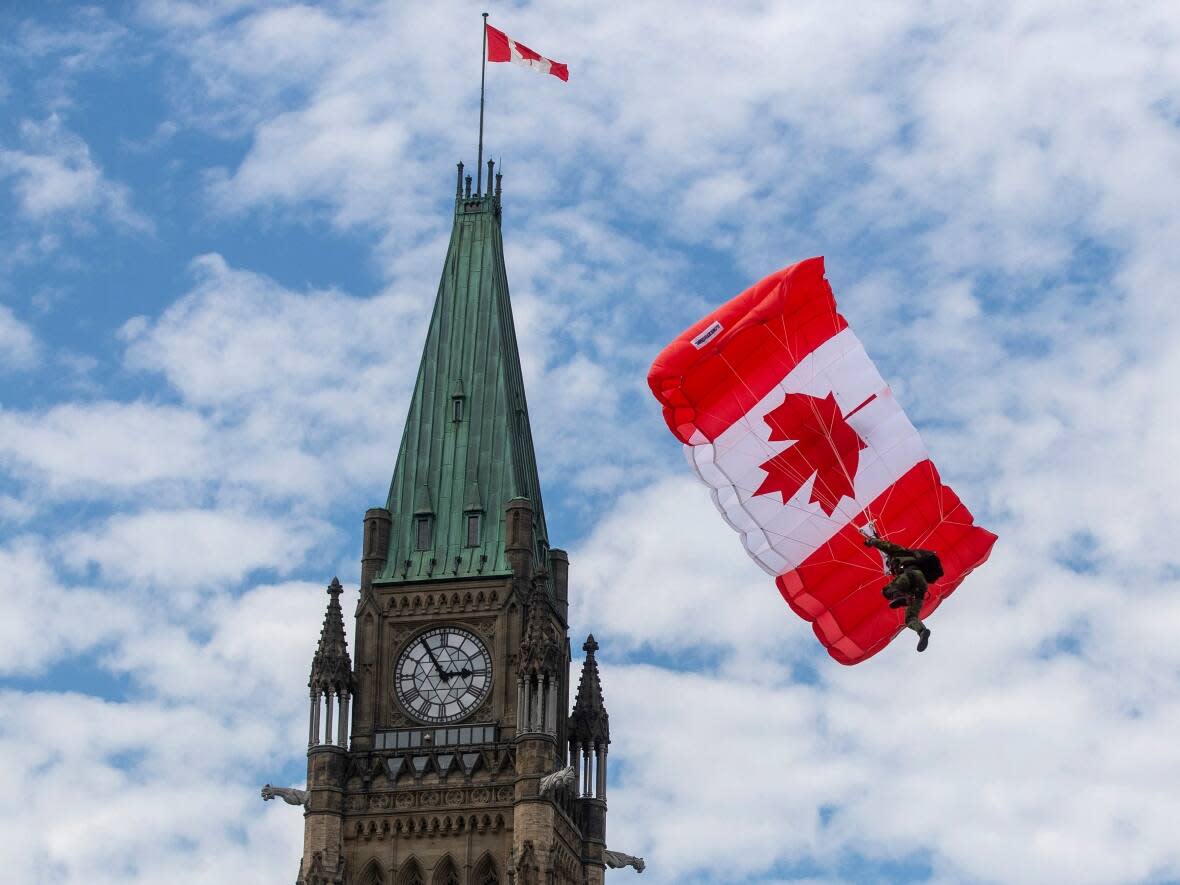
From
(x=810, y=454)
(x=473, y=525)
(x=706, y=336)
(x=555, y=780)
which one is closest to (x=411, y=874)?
(x=555, y=780)

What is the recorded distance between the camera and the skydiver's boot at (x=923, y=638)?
5909 cm

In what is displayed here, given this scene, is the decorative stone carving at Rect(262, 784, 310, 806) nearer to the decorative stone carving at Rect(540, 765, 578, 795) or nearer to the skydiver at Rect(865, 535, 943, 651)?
the decorative stone carving at Rect(540, 765, 578, 795)

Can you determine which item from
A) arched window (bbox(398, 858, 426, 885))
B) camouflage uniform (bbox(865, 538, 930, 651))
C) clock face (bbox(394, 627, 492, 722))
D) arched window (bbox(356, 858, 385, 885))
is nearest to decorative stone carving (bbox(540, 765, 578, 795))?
clock face (bbox(394, 627, 492, 722))

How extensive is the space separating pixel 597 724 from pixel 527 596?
6.07 meters

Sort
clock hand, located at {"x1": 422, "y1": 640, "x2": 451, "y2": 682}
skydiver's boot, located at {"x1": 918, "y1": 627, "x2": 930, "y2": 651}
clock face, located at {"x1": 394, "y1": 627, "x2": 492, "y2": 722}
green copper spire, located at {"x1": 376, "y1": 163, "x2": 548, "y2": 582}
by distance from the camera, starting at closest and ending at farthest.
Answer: skydiver's boot, located at {"x1": 918, "y1": 627, "x2": 930, "y2": 651}, clock face, located at {"x1": 394, "y1": 627, "x2": 492, "y2": 722}, clock hand, located at {"x1": 422, "y1": 640, "x2": 451, "y2": 682}, green copper spire, located at {"x1": 376, "y1": 163, "x2": 548, "y2": 582}

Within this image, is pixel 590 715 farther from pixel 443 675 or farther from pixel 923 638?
pixel 923 638

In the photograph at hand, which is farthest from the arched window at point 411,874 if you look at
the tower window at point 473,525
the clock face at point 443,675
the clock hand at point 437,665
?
the tower window at point 473,525

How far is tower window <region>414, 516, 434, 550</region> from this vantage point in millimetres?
109812

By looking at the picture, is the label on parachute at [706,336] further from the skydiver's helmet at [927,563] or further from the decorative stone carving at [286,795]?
the decorative stone carving at [286,795]

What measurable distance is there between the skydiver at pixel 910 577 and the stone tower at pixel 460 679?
43.5 m

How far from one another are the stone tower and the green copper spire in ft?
0.25

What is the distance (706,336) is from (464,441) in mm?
47497

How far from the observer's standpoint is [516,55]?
377ft

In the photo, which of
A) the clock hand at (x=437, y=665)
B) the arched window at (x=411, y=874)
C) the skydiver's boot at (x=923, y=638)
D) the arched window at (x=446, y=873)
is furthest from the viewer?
the clock hand at (x=437, y=665)
